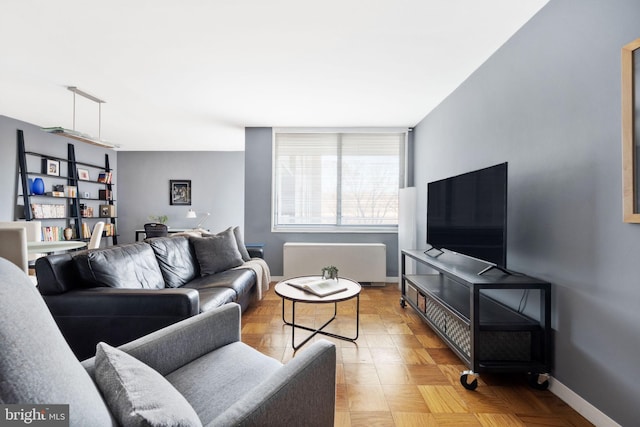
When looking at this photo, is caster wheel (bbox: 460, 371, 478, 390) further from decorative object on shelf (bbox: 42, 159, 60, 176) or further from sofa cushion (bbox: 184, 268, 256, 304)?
decorative object on shelf (bbox: 42, 159, 60, 176)

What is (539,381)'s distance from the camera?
1883 millimetres

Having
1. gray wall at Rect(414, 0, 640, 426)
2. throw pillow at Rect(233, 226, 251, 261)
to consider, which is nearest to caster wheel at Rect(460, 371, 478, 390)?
gray wall at Rect(414, 0, 640, 426)

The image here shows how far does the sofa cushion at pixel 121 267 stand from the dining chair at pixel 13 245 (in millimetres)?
1017

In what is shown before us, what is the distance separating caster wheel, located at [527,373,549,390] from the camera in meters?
1.86

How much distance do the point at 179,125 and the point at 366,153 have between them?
2.98 m

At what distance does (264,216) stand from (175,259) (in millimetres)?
1884

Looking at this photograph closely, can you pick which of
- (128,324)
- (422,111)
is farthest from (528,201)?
(128,324)

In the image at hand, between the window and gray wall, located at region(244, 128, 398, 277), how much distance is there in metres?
0.12

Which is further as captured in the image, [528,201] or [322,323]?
[322,323]

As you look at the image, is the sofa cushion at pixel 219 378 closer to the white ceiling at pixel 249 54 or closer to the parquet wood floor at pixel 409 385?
the parquet wood floor at pixel 409 385

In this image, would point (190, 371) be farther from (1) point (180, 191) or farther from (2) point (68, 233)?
(1) point (180, 191)

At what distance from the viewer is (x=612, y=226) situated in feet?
4.87

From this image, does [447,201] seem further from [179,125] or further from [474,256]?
[179,125]

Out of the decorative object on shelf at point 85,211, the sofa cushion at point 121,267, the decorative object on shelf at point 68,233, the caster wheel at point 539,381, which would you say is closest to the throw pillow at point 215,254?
the sofa cushion at point 121,267
